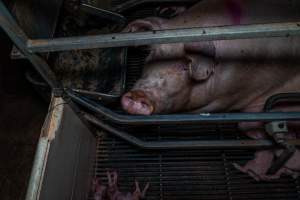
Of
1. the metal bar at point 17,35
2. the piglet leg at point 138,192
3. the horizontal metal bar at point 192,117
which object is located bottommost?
the piglet leg at point 138,192

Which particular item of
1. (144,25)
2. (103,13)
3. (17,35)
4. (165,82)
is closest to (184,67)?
(165,82)

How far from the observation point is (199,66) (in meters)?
1.20

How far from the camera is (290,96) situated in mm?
1259

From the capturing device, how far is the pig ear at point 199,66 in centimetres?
120

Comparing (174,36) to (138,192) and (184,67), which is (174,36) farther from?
(138,192)

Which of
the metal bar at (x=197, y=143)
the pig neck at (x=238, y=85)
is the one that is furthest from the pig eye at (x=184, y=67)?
the metal bar at (x=197, y=143)

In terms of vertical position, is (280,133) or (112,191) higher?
(280,133)

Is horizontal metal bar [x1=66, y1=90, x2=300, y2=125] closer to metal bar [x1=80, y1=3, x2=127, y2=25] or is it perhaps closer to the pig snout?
the pig snout

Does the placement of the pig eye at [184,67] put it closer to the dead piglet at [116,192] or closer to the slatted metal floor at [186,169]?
the slatted metal floor at [186,169]

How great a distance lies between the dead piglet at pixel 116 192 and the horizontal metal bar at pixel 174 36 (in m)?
0.98

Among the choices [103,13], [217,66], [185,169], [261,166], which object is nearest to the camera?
[217,66]

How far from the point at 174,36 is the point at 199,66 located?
0.42m

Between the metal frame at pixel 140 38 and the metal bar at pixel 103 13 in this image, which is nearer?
the metal frame at pixel 140 38

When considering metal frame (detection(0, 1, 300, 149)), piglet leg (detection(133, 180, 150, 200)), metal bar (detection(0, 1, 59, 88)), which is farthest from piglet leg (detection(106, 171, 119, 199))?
metal bar (detection(0, 1, 59, 88))
